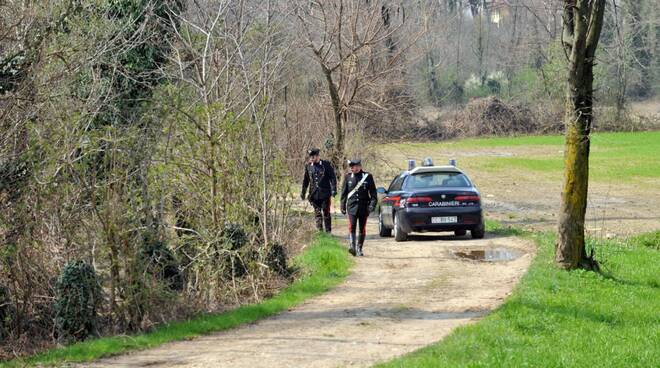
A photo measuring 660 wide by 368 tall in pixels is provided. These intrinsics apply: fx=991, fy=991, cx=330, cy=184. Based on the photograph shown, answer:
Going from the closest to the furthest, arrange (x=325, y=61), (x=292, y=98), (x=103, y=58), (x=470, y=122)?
(x=103, y=58), (x=325, y=61), (x=292, y=98), (x=470, y=122)

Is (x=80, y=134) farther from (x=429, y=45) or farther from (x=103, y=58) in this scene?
(x=429, y=45)

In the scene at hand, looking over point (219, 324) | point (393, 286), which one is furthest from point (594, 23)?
point (219, 324)

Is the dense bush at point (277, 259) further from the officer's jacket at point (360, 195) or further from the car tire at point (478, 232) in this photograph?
the car tire at point (478, 232)

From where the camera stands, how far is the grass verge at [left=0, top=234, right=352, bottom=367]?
10414 mm

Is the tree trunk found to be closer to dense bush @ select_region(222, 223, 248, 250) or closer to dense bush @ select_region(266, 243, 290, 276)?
dense bush @ select_region(266, 243, 290, 276)

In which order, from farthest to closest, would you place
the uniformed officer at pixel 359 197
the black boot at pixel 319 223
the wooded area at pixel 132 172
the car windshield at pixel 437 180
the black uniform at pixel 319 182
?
1. the black boot at pixel 319 223
2. the car windshield at pixel 437 180
3. the black uniform at pixel 319 182
4. the uniformed officer at pixel 359 197
5. the wooded area at pixel 132 172

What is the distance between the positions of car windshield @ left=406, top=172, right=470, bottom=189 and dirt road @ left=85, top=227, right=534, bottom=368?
2.85m

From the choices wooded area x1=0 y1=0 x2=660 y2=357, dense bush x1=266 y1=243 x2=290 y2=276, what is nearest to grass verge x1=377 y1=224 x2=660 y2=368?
wooded area x1=0 y1=0 x2=660 y2=357

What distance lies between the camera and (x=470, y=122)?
7900cm

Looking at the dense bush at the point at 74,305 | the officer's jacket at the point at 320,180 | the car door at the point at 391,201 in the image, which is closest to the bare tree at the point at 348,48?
the car door at the point at 391,201

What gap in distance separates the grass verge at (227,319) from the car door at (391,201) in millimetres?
3199

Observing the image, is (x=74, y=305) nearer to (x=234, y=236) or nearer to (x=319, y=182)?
(x=234, y=236)

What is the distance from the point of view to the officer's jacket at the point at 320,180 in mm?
21016

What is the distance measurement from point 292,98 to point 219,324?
78.1 feet
